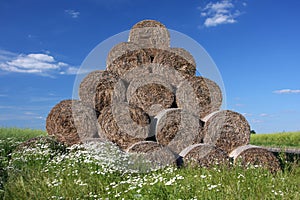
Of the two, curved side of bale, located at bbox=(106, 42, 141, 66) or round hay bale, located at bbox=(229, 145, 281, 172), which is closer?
round hay bale, located at bbox=(229, 145, 281, 172)

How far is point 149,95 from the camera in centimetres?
1057

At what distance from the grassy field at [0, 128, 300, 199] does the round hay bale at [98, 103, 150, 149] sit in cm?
111

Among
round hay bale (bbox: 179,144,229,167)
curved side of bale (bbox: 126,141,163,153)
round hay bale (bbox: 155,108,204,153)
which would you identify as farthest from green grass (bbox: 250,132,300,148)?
curved side of bale (bbox: 126,141,163,153)

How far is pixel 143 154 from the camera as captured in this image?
8.89 meters

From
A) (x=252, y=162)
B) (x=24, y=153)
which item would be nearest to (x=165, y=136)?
(x=252, y=162)

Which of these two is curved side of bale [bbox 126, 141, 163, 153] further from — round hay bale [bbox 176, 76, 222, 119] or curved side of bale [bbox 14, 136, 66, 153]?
curved side of bale [bbox 14, 136, 66, 153]

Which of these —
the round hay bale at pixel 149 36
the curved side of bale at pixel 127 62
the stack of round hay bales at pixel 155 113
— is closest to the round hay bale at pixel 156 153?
the stack of round hay bales at pixel 155 113

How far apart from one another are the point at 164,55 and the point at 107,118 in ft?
9.83

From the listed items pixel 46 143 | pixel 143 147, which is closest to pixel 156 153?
pixel 143 147

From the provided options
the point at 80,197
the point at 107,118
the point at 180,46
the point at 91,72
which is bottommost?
the point at 80,197

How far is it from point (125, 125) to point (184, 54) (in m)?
3.49

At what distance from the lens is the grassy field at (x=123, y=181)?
5.47 meters

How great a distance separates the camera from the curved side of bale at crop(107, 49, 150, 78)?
37.5ft

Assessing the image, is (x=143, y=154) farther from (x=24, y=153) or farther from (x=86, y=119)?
(x=24, y=153)
